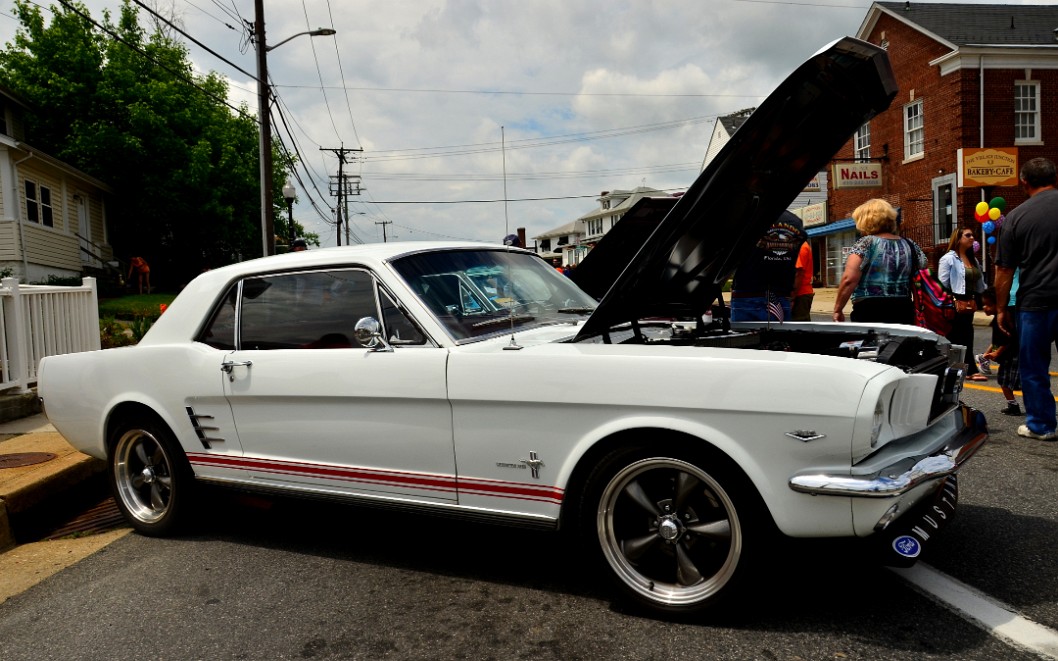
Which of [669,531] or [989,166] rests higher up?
[989,166]

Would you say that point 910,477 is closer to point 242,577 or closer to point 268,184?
point 242,577

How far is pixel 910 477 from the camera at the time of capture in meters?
2.61

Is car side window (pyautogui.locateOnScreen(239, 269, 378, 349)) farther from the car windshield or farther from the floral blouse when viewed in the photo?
the floral blouse

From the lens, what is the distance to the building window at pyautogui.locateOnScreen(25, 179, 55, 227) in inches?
958

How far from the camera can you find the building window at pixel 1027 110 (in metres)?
24.1

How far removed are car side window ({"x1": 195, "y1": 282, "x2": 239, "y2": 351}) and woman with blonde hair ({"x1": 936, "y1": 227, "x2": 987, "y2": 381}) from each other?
6.06 m

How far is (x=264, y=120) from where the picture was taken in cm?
1797

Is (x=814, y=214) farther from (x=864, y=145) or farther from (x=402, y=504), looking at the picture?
(x=402, y=504)

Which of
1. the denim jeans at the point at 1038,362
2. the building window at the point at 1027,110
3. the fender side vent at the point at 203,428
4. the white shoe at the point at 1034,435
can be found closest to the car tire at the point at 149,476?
the fender side vent at the point at 203,428

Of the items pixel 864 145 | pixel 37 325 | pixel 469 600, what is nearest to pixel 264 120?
pixel 37 325

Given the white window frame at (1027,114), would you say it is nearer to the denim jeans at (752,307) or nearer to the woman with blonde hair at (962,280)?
the woman with blonde hair at (962,280)

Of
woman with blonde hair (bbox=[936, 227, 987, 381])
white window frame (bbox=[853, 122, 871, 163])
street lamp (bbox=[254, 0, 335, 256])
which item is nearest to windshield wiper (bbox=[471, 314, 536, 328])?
woman with blonde hair (bbox=[936, 227, 987, 381])

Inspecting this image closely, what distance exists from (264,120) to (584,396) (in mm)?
16983

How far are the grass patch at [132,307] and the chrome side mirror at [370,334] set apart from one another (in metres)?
15.5
